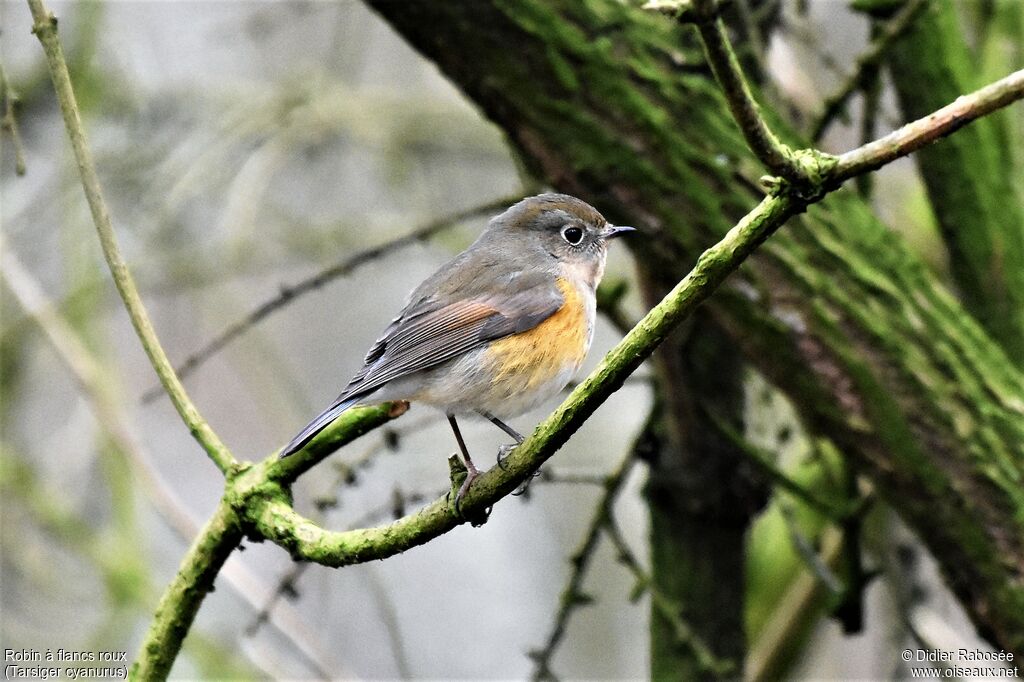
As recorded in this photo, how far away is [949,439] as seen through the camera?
3.24m

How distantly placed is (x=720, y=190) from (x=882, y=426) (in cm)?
86

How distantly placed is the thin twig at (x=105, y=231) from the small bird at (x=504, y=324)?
1.22 ft

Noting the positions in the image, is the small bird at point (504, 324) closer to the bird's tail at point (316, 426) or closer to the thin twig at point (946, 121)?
the bird's tail at point (316, 426)

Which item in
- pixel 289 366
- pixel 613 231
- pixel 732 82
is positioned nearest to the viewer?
pixel 732 82

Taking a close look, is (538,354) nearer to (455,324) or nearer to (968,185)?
(455,324)

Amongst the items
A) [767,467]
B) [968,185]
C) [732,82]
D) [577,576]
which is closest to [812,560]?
[767,467]

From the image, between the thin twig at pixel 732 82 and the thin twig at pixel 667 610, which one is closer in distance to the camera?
the thin twig at pixel 732 82

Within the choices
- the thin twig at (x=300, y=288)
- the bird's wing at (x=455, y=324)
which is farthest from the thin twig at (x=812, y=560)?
the thin twig at (x=300, y=288)

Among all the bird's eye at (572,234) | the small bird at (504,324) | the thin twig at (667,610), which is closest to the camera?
the small bird at (504,324)

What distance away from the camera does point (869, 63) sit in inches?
139

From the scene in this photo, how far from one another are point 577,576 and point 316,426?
4.85ft

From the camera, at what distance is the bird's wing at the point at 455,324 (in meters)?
3.00

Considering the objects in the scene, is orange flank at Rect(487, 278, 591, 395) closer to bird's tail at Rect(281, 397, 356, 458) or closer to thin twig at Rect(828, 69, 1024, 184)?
bird's tail at Rect(281, 397, 356, 458)

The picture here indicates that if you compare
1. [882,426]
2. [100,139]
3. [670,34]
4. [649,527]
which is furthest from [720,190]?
[100,139]
